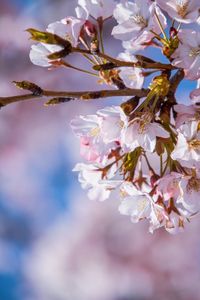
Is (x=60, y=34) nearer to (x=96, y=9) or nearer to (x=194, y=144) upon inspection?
(x=96, y=9)

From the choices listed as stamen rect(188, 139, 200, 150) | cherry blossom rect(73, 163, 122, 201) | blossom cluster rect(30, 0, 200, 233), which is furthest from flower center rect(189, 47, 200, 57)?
cherry blossom rect(73, 163, 122, 201)

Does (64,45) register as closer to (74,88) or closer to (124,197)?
(124,197)

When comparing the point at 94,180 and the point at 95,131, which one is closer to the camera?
the point at 95,131

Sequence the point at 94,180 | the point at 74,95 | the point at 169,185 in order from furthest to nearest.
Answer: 1. the point at 94,180
2. the point at 169,185
3. the point at 74,95

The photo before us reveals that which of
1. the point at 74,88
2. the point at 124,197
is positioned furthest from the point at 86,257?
the point at 124,197

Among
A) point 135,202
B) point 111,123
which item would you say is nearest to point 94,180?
point 135,202

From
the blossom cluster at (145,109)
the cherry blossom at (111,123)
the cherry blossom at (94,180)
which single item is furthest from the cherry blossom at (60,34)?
the cherry blossom at (94,180)

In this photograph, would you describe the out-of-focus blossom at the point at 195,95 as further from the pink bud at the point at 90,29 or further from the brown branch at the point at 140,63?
the pink bud at the point at 90,29
